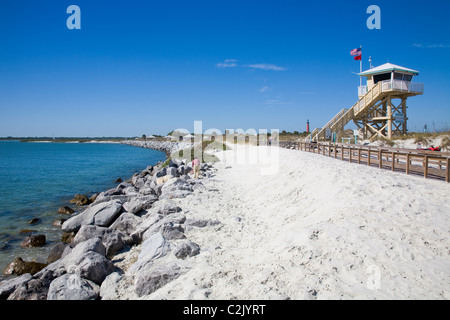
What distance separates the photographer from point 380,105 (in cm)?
2967

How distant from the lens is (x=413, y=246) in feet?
18.4

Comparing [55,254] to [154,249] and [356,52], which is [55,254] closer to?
[154,249]

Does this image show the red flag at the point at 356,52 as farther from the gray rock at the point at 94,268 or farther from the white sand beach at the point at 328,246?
the gray rock at the point at 94,268

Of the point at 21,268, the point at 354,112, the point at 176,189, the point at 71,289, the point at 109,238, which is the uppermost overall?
the point at 354,112

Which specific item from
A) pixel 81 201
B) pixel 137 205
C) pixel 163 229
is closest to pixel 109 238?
pixel 163 229

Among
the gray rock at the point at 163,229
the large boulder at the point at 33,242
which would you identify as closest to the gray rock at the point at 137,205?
the gray rock at the point at 163,229

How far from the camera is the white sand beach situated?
14.8 ft

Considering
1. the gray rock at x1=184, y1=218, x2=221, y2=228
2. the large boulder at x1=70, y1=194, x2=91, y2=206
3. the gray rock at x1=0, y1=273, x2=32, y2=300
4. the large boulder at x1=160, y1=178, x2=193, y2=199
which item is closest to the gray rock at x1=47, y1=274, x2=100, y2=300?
the gray rock at x1=0, y1=273, x2=32, y2=300

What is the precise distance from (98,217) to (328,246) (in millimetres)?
7833

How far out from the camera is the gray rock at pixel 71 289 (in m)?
5.00

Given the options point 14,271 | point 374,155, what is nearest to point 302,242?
point 14,271

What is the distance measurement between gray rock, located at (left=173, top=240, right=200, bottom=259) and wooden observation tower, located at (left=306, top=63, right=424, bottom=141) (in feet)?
87.7

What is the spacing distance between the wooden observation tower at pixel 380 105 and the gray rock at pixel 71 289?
28680 millimetres

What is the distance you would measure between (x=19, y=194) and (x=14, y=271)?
1381cm
